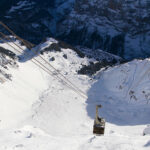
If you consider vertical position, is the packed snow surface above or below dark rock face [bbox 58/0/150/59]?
below

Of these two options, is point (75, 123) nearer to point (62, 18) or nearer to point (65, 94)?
point (65, 94)

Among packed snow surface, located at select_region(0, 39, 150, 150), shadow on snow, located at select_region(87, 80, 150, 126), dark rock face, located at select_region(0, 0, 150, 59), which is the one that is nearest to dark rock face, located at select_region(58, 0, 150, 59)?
dark rock face, located at select_region(0, 0, 150, 59)

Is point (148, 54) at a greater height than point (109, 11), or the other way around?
point (109, 11)

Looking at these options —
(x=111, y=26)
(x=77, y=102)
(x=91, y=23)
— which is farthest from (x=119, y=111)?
(x=91, y=23)

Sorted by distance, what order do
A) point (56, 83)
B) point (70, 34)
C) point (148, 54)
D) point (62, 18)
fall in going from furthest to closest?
point (62, 18) < point (70, 34) < point (148, 54) < point (56, 83)

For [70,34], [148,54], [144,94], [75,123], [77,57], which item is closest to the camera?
[75,123]

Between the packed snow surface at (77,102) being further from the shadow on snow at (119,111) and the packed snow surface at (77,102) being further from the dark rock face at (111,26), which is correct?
the dark rock face at (111,26)

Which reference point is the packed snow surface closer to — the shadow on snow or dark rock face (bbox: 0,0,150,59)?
the shadow on snow

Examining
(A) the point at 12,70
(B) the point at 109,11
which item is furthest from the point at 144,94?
(B) the point at 109,11
